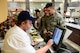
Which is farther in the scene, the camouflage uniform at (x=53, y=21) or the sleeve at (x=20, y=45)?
the camouflage uniform at (x=53, y=21)

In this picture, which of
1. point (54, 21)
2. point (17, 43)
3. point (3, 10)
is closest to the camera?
point (17, 43)

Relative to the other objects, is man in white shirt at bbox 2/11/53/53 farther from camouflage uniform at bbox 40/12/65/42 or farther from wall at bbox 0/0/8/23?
wall at bbox 0/0/8/23

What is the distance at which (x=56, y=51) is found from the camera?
8.02ft

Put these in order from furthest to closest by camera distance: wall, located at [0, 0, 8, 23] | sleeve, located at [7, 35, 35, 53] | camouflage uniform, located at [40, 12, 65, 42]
A: wall, located at [0, 0, 8, 23] < camouflage uniform, located at [40, 12, 65, 42] < sleeve, located at [7, 35, 35, 53]

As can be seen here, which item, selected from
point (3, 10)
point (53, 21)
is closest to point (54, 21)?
point (53, 21)

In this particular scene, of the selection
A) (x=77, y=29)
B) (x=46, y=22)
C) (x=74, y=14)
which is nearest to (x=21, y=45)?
(x=46, y=22)

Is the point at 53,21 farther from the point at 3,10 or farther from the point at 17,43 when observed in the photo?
the point at 3,10

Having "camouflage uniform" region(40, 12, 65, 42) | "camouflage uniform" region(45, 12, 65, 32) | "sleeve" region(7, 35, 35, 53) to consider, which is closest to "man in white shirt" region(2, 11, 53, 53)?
"sleeve" region(7, 35, 35, 53)

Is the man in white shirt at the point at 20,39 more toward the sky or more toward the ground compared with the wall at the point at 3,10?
more toward the sky

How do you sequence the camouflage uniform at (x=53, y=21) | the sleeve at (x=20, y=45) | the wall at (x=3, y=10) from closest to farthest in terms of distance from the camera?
1. the sleeve at (x=20, y=45)
2. the camouflage uniform at (x=53, y=21)
3. the wall at (x=3, y=10)

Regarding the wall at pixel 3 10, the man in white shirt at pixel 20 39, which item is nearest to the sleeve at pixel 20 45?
the man in white shirt at pixel 20 39

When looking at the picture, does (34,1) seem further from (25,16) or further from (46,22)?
(25,16)

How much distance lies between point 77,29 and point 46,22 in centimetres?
199

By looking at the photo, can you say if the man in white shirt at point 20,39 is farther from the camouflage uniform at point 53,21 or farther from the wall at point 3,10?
the wall at point 3,10
